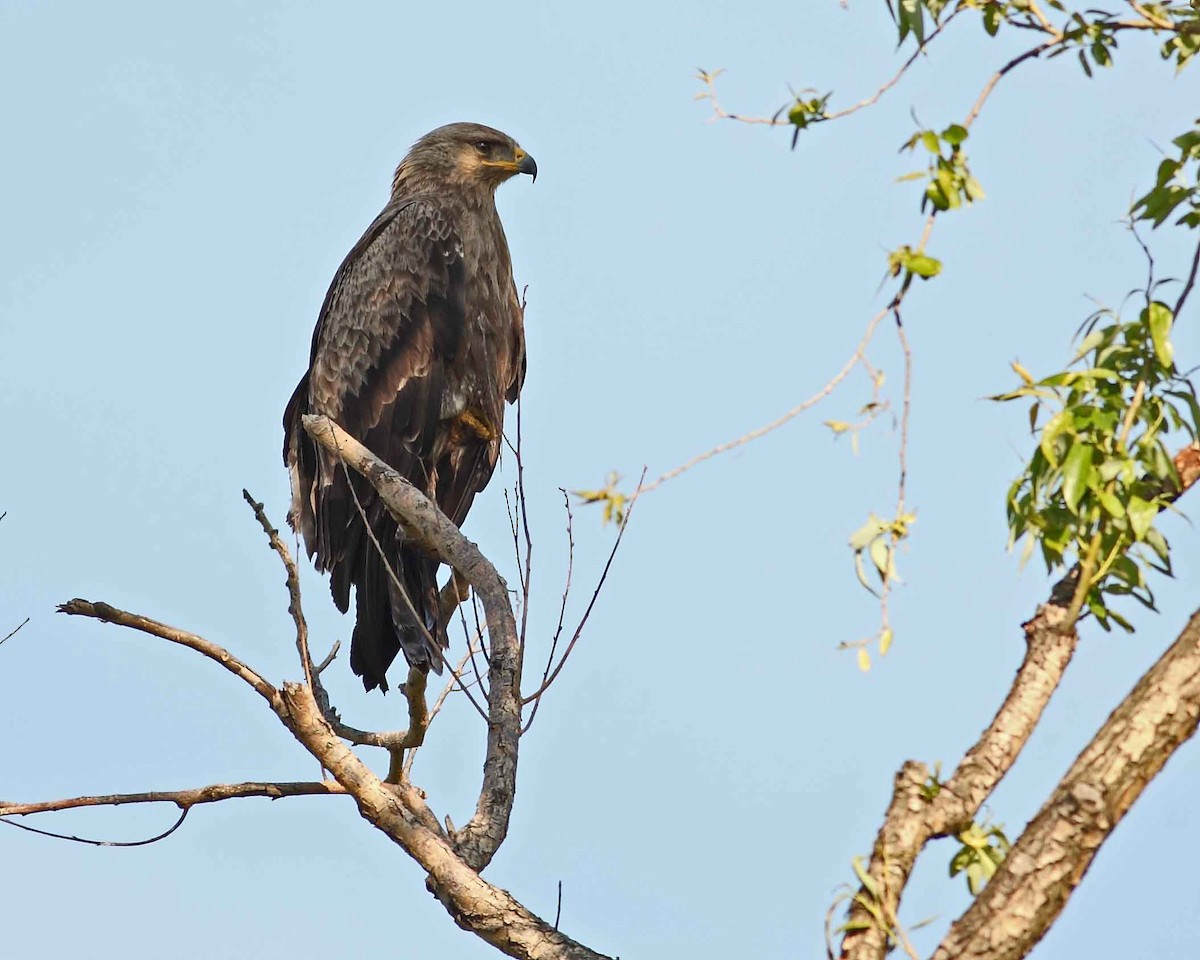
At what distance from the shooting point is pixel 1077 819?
2.51 metres

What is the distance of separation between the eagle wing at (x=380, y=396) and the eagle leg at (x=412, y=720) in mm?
1604

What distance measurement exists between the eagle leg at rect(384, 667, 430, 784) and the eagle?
1.83m

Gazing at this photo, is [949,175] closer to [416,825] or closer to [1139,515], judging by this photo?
[1139,515]

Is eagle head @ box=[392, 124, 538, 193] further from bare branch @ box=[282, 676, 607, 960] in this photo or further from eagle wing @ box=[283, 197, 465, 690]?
bare branch @ box=[282, 676, 607, 960]

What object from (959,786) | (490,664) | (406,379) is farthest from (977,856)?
(406,379)

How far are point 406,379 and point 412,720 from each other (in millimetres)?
2785

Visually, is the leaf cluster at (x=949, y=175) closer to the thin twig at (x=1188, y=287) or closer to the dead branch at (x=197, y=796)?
the thin twig at (x=1188, y=287)

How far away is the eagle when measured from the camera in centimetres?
639

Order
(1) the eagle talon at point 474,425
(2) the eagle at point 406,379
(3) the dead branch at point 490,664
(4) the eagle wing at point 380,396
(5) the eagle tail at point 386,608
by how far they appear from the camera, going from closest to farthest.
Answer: (3) the dead branch at point 490,664
(5) the eagle tail at point 386,608
(4) the eagle wing at point 380,396
(2) the eagle at point 406,379
(1) the eagle talon at point 474,425

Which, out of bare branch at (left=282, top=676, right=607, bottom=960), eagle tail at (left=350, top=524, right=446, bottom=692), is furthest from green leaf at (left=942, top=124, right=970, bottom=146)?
eagle tail at (left=350, top=524, right=446, bottom=692)

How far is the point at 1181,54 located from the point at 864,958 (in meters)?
1.73

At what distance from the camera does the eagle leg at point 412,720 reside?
415 cm

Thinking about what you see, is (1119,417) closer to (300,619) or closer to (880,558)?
(880,558)

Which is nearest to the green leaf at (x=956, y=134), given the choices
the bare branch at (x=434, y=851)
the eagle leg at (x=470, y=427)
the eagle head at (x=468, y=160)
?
the bare branch at (x=434, y=851)
